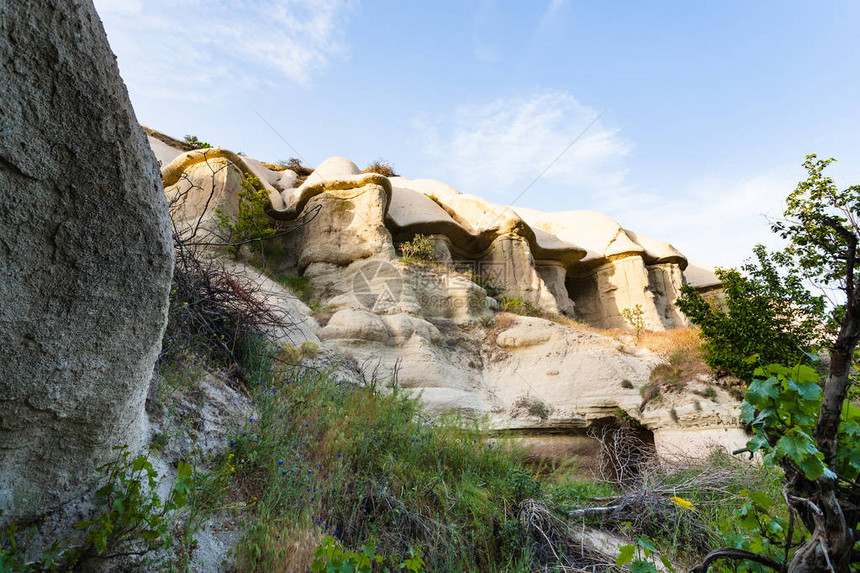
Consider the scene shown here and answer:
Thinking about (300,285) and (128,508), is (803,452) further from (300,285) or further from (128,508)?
(300,285)

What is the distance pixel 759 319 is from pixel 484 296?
19.1ft

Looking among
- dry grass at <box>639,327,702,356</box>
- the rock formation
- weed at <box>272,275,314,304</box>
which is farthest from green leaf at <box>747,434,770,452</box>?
weed at <box>272,275,314,304</box>

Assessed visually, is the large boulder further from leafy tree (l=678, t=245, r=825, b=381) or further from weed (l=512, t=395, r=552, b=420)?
leafy tree (l=678, t=245, r=825, b=381)

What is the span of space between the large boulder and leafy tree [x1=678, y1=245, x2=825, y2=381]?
30.0 ft

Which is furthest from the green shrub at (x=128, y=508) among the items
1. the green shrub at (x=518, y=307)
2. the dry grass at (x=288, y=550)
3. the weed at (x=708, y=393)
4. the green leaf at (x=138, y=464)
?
the green shrub at (x=518, y=307)

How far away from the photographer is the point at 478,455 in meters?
4.28

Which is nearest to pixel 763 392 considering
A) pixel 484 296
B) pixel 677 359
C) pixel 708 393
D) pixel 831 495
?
pixel 831 495

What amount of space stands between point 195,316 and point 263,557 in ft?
8.34

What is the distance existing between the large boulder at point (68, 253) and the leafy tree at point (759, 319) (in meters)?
9.14

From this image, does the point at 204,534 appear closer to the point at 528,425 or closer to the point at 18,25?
the point at 18,25

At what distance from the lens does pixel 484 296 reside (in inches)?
462

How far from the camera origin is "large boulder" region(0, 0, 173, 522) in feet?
4.51

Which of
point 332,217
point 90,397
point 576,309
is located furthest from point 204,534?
point 576,309

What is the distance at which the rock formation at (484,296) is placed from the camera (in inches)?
306
